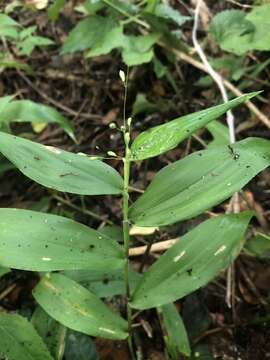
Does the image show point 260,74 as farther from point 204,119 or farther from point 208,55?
point 204,119

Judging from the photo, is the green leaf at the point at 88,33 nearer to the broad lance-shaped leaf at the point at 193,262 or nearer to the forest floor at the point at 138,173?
the forest floor at the point at 138,173

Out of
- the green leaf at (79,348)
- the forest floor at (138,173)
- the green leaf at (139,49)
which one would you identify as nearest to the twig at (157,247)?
the forest floor at (138,173)

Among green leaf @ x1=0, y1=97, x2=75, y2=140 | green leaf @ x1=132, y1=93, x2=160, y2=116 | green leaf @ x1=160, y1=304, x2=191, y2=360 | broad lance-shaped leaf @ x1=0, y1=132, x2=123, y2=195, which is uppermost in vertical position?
broad lance-shaped leaf @ x1=0, y1=132, x2=123, y2=195

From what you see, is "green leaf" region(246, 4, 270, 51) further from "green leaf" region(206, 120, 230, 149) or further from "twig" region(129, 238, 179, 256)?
"twig" region(129, 238, 179, 256)

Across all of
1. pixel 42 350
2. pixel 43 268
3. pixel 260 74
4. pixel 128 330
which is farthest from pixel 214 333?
pixel 260 74

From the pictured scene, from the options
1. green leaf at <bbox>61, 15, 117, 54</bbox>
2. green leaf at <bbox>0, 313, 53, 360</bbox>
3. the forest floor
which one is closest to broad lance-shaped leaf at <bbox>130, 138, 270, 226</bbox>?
the forest floor

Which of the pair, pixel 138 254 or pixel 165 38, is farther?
pixel 165 38

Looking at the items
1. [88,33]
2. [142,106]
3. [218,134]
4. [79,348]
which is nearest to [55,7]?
[88,33]
